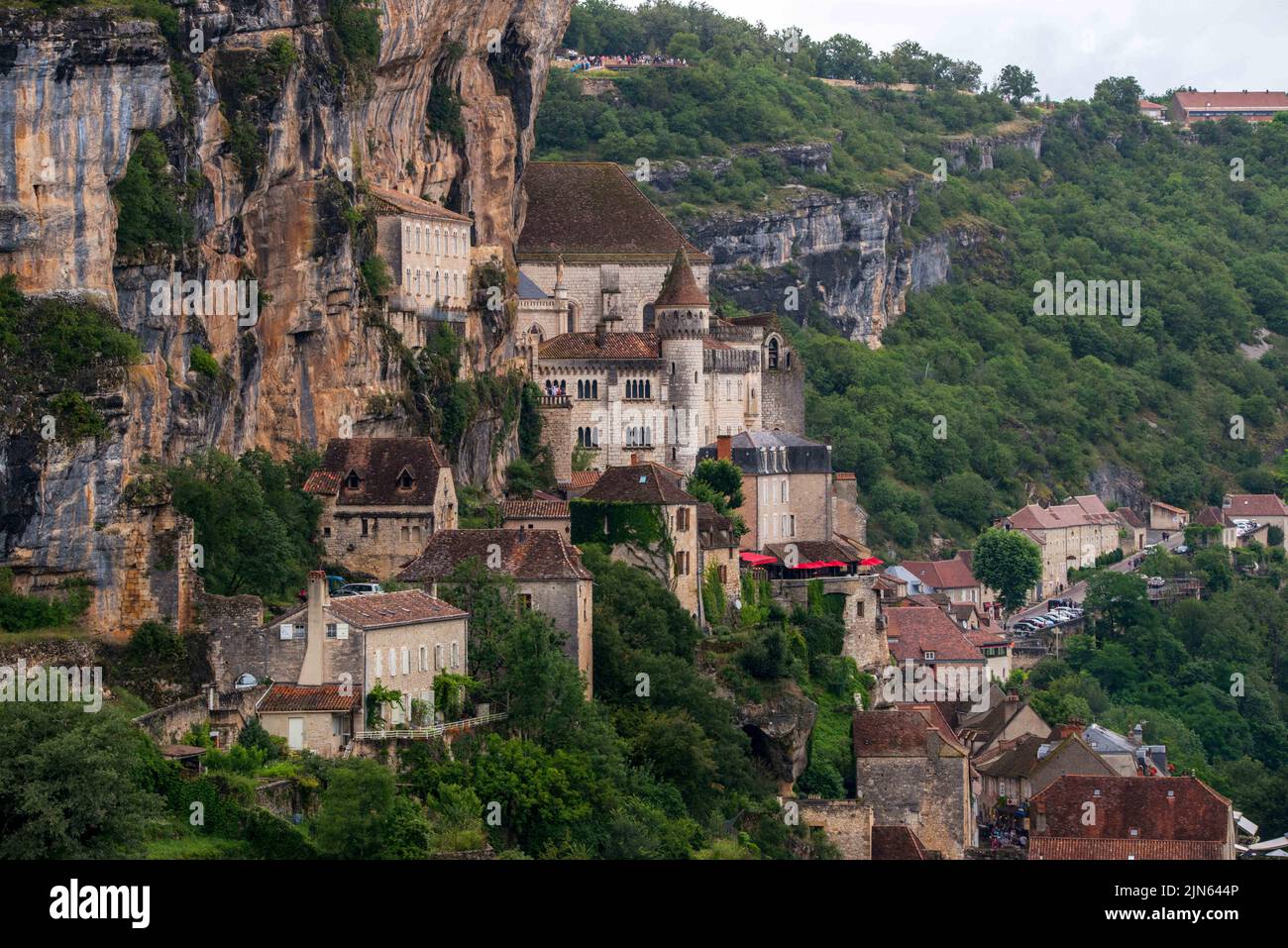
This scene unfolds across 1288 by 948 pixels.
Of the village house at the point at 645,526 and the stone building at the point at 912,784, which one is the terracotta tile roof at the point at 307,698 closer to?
the village house at the point at 645,526

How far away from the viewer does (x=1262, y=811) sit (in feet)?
336

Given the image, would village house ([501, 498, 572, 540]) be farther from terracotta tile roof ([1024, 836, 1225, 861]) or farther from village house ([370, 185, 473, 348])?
terracotta tile roof ([1024, 836, 1225, 861])

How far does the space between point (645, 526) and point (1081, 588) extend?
225 ft

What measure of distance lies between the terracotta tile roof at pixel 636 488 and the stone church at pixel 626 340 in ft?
35.1

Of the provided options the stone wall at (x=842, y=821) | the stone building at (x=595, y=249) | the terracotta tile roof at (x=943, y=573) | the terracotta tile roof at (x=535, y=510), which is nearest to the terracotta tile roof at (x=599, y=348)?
the stone building at (x=595, y=249)

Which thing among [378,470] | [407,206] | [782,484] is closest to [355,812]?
[378,470]

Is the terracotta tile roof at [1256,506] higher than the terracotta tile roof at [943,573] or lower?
higher

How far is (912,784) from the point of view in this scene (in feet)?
267

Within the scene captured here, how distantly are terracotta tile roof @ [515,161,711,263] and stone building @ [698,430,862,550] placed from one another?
11126mm

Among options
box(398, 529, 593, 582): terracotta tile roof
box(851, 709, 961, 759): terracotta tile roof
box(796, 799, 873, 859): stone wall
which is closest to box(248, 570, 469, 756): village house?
box(398, 529, 593, 582): terracotta tile roof

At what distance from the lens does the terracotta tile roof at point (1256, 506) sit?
165375mm

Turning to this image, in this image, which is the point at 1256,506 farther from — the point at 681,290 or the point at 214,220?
the point at 214,220
